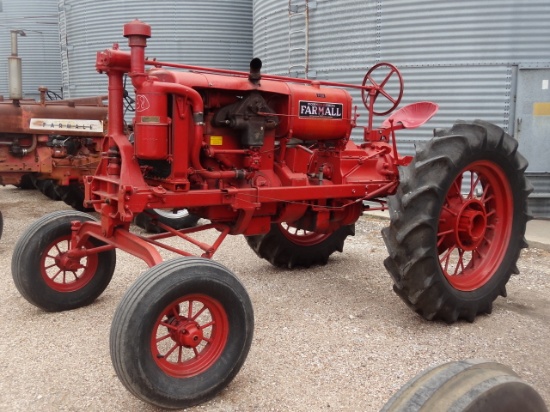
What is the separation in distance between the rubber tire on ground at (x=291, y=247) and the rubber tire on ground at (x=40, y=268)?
138 centimetres

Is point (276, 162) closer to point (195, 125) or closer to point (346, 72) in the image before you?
point (195, 125)

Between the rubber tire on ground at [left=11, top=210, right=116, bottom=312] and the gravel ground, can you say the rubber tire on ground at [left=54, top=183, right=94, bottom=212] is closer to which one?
the gravel ground

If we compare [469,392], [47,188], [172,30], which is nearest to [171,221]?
[47,188]

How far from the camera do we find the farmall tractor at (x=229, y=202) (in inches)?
112

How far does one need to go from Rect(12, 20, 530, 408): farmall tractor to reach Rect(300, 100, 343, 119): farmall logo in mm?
11

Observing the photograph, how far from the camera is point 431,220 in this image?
3.56 metres

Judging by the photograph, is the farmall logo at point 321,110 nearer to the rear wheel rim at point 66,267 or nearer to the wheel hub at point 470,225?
the wheel hub at point 470,225

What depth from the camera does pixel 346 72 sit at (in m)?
7.71

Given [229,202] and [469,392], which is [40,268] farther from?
[469,392]

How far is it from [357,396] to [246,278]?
2172mm

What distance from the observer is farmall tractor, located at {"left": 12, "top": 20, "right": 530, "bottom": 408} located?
285 centimetres

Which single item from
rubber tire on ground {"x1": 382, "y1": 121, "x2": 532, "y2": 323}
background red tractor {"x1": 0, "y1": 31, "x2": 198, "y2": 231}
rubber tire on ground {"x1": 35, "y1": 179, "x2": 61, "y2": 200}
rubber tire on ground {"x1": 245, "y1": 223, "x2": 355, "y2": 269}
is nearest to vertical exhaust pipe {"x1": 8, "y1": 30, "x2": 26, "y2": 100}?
background red tractor {"x1": 0, "y1": 31, "x2": 198, "y2": 231}

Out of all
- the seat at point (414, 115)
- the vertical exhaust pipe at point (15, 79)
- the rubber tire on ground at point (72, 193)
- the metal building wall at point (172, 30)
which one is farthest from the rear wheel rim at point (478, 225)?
the metal building wall at point (172, 30)

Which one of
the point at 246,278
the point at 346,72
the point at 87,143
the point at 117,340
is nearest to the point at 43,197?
the point at 87,143
